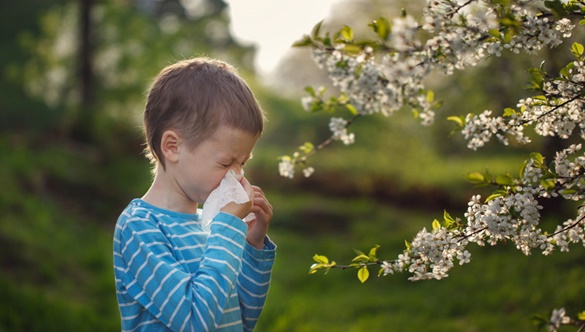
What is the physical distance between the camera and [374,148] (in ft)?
42.5

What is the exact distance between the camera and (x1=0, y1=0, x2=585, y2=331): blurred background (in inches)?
225

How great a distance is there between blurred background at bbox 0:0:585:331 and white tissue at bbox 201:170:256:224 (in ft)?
5.76

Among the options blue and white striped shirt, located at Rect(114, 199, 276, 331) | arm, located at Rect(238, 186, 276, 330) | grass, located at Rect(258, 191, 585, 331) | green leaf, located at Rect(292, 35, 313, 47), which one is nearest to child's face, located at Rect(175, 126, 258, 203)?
blue and white striped shirt, located at Rect(114, 199, 276, 331)

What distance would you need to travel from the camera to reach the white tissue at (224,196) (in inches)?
82.5

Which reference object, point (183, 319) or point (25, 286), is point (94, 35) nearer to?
point (25, 286)

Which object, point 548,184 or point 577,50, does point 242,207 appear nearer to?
point 548,184

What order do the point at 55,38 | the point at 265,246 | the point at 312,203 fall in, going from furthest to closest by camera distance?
1. the point at 55,38
2. the point at 312,203
3. the point at 265,246

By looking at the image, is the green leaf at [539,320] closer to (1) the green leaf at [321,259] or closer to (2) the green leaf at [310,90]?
(1) the green leaf at [321,259]

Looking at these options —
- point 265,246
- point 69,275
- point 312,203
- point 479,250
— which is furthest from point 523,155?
point 265,246

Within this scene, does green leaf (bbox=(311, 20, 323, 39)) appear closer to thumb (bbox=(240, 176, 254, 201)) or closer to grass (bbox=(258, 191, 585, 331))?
thumb (bbox=(240, 176, 254, 201))

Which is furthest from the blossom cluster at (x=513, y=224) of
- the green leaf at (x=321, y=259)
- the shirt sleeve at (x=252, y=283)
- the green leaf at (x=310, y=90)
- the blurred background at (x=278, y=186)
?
the blurred background at (x=278, y=186)

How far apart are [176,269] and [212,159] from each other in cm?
35

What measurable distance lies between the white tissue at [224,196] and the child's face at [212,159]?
0.09ft

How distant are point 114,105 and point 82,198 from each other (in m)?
3.70
